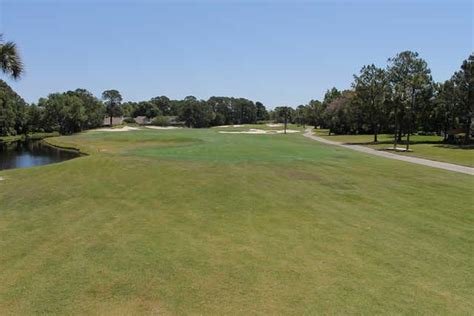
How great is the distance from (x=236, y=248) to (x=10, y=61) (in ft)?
53.5

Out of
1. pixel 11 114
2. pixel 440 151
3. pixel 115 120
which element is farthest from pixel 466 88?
pixel 115 120

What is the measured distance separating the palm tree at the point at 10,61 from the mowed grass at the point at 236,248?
19.8 ft

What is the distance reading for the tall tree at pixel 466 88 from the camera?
53094 mm

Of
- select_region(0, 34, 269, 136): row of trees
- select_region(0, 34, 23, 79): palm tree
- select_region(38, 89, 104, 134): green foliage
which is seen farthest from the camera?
select_region(38, 89, 104, 134): green foliage

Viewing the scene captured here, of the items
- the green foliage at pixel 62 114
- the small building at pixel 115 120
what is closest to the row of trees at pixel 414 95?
the green foliage at pixel 62 114

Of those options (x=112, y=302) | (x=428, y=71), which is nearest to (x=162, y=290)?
(x=112, y=302)

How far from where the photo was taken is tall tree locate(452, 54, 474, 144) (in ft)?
174

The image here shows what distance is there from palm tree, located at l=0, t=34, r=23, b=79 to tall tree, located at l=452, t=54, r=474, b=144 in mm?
51551

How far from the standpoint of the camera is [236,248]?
8.88m

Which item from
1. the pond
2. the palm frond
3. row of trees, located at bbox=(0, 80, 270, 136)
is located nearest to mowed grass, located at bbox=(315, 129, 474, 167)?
the palm frond

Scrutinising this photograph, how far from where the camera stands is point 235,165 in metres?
23.7

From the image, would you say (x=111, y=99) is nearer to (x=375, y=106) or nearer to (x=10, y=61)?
(x=375, y=106)

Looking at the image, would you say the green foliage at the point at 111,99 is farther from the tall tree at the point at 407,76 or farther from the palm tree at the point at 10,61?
the palm tree at the point at 10,61

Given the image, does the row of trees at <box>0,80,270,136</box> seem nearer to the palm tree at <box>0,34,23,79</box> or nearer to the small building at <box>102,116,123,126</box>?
the small building at <box>102,116,123,126</box>
